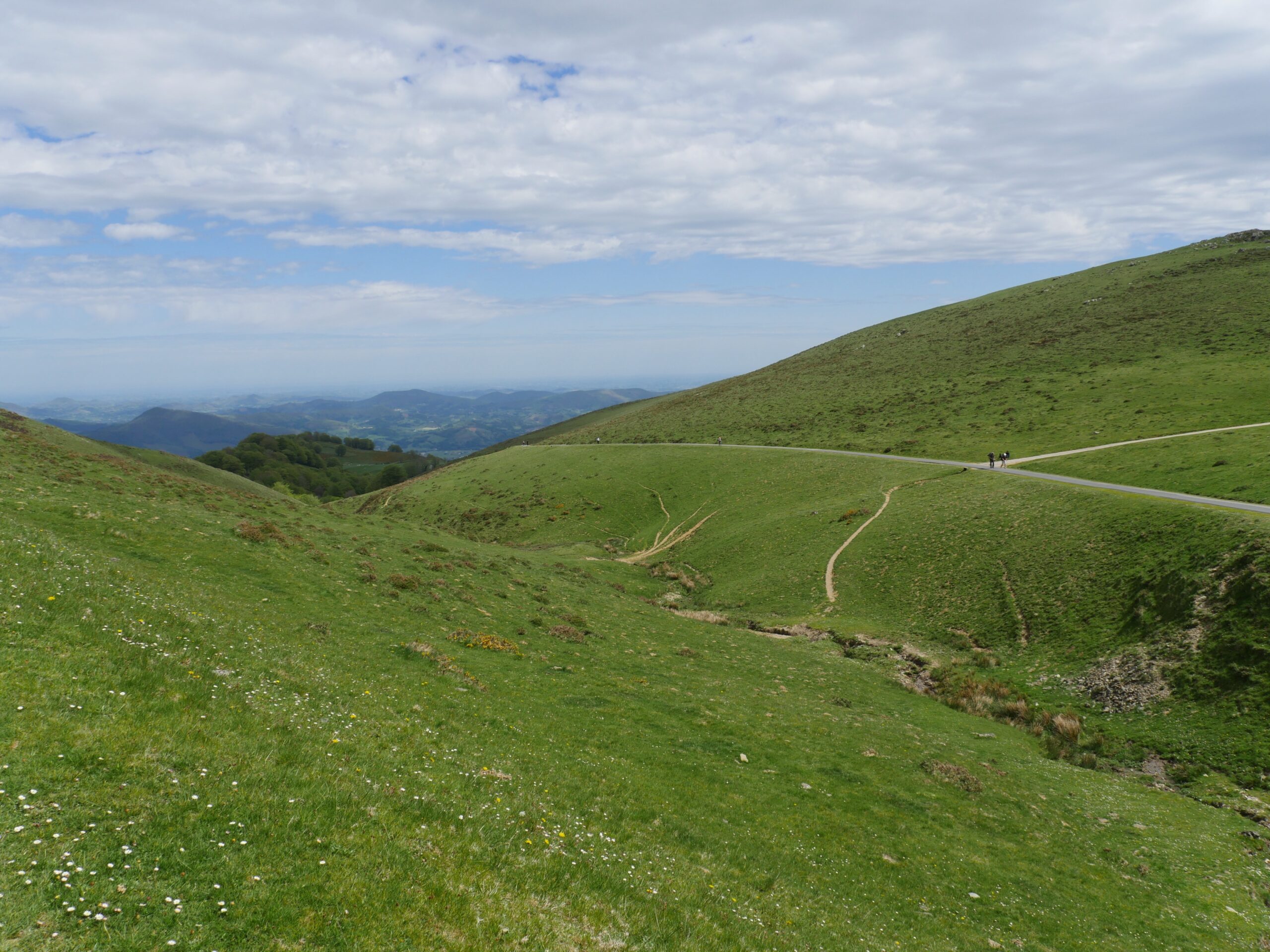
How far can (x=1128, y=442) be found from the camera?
60375 millimetres

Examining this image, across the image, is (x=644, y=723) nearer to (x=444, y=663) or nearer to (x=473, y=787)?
(x=444, y=663)

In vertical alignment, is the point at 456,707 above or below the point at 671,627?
above

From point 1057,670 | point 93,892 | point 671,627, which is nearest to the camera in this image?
point 93,892

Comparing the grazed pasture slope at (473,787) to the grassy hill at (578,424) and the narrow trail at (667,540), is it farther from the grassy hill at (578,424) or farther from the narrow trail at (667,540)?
the grassy hill at (578,424)

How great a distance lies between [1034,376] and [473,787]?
105976 millimetres

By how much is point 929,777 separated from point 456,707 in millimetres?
15656

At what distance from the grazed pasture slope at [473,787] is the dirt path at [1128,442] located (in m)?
42.5

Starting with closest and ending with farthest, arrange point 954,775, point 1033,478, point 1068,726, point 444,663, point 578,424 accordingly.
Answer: point 954,775 → point 444,663 → point 1068,726 → point 1033,478 → point 578,424

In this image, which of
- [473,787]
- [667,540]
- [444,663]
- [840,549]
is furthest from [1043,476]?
[473,787]

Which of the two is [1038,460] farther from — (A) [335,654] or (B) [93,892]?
(B) [93,892]

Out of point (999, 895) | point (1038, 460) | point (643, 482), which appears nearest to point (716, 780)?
point (999, 895)

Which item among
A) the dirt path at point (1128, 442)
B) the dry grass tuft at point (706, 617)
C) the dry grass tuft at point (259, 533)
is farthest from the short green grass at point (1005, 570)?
the dry grass tuft at point (259, 533)

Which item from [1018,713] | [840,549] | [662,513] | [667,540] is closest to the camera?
[1018,713]

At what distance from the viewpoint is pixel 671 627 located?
34.9m
